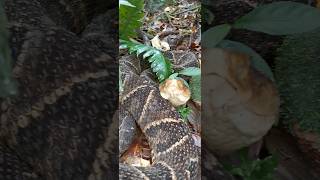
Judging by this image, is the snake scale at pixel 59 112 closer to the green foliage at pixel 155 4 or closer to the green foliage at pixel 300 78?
the green foliage at pixel 155 4

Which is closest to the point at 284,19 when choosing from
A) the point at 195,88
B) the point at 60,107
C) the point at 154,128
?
the point at 195,88

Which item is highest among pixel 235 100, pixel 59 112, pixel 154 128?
pixel 235 100

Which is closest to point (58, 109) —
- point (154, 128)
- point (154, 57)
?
point (154, 57)

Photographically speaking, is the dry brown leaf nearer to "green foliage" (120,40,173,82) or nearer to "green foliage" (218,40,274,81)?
"green foliage" (218,40,274,81)

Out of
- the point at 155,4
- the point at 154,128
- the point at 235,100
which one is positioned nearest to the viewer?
the point at 235,100

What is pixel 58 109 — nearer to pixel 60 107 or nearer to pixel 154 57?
pixel 60 107

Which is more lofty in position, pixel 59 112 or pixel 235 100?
pixel 235 100

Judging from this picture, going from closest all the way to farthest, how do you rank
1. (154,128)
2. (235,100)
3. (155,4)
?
(235,100)
(155,4)
(154,128)

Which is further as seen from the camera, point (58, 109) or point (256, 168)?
point (58, 109)
